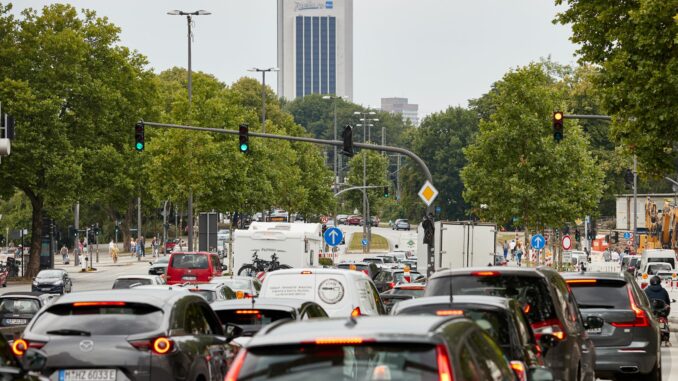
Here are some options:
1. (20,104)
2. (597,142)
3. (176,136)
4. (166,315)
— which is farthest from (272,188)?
(166,315)

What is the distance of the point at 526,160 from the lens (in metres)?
72.2

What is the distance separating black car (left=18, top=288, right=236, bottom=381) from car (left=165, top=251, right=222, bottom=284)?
3447cm

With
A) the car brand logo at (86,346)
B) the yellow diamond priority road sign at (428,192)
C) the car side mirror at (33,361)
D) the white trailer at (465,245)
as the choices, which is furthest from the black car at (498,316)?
the white trailer at (465,245)

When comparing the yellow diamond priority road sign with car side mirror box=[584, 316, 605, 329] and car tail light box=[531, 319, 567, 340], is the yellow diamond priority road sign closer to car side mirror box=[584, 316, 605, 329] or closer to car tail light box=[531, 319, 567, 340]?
car side mirror box=[584, 316, 605, 329]

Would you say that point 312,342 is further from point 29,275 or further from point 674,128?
point 29,275

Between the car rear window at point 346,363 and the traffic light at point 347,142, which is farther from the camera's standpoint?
the traffic light at point 347,142

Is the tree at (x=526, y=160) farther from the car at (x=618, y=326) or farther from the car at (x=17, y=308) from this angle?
the car at (x=618, y=326)

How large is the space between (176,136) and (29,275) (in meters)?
10.1

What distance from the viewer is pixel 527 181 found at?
238ft

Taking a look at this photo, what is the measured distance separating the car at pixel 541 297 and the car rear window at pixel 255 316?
1780 millimetres

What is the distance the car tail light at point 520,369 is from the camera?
1079 centimetres

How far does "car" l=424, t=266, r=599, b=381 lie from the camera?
14.4 metres

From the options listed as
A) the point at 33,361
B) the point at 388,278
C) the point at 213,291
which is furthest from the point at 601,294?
the point at 388,278

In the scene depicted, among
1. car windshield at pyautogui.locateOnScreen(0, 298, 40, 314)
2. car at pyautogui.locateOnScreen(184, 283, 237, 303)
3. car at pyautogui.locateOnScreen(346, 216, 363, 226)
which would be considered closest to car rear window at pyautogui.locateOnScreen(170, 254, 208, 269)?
car windshield at pyautogui.locateOnScreen(0, 298, 40, 314)
